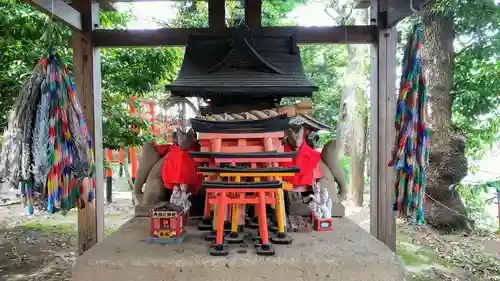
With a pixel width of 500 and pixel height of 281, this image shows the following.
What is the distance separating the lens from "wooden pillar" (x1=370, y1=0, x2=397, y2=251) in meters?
3.39

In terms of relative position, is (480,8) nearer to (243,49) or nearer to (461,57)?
(461,57)

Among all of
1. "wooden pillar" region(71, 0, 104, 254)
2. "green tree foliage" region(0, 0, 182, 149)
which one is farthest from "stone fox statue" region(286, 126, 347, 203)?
"green tree foliage" region(0, 0, 182, 149)

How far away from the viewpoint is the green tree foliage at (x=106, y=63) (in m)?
3.91

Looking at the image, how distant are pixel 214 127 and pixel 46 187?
3.75 feet

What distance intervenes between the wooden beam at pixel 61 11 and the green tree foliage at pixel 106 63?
0.50 m

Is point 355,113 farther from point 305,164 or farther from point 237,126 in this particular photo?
point 237,126

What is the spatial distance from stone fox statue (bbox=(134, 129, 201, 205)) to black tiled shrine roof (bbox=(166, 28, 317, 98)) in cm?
54

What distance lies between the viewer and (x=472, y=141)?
6508 mm

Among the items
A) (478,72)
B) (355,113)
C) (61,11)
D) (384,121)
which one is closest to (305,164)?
(384,121)

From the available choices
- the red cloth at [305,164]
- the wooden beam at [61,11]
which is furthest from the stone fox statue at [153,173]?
the wooden beam at [61,11]

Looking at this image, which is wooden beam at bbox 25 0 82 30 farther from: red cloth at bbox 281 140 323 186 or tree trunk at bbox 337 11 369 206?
tree trunk at bbox 337 11 369 206

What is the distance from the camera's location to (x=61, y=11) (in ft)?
9.58

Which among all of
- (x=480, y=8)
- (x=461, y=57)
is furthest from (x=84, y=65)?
(x=461, y=57)

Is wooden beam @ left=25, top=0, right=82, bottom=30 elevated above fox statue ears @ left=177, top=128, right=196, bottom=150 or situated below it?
above
